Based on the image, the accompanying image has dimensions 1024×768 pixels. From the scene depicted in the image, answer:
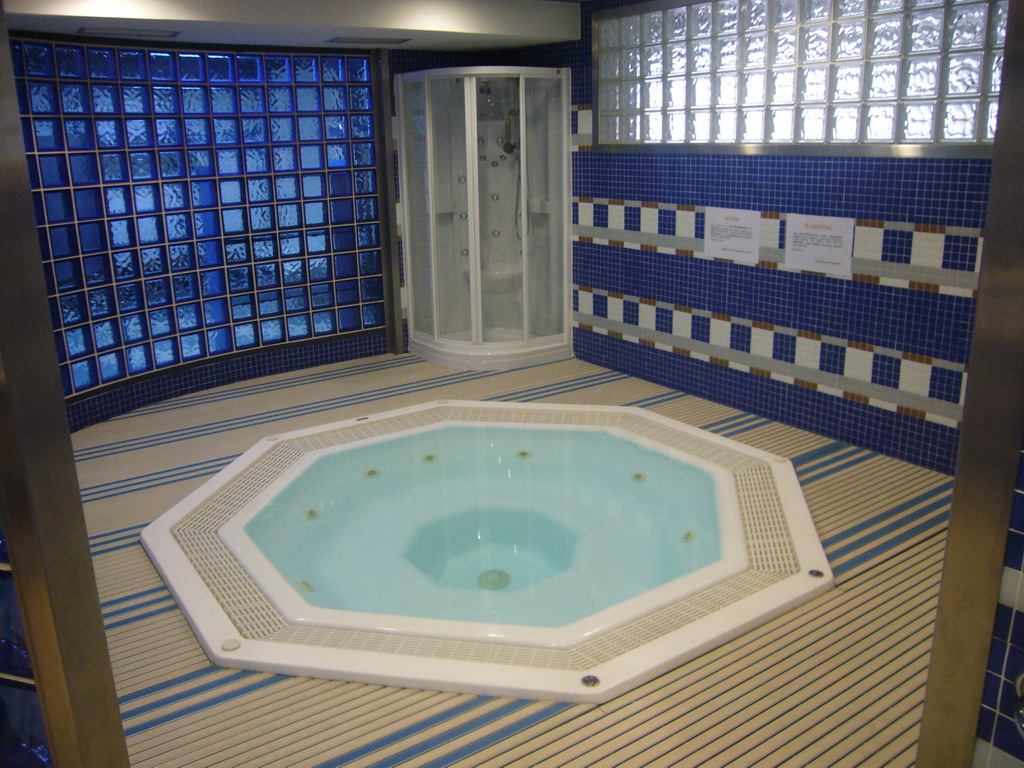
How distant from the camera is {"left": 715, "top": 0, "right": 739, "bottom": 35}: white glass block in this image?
4699 millimetres

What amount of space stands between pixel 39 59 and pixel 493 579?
3.68 metres

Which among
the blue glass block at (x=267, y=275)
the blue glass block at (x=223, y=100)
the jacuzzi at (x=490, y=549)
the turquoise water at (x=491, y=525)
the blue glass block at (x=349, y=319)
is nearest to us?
the jacuzzi at (x=490, y=549)

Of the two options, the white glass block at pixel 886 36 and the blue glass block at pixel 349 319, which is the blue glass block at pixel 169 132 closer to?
the blue glass block at pixel 349 319

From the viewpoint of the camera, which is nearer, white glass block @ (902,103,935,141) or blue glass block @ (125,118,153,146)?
white glass block @ (902,103,935,141)

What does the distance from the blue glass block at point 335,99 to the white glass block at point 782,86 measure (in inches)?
117

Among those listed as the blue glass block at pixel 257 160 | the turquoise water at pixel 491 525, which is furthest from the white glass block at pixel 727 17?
the blue glass block at pixel 257 160

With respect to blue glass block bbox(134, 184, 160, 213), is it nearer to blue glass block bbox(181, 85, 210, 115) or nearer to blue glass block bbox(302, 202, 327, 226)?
blue glass block bbox(181, 85, 210, 115)

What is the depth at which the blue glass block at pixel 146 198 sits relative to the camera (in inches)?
208

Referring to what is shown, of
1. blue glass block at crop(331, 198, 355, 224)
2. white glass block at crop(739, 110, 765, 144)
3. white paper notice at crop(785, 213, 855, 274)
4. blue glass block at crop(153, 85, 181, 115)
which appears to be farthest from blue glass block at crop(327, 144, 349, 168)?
white paper notice at crop(785, 213, 855, 274)

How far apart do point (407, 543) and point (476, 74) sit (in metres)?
3.23

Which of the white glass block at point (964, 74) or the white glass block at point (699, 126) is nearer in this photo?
the white glass block at point (964, 74)

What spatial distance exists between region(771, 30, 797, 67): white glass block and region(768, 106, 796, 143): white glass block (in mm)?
229

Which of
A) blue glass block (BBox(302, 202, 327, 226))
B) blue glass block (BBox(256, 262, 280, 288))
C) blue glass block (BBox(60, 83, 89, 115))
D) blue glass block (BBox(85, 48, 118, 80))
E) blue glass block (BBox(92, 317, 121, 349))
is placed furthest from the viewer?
blue glass block (BBox(302, 202, 327, 226))

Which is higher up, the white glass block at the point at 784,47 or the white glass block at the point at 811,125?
the white glass block at the point at 784,47
